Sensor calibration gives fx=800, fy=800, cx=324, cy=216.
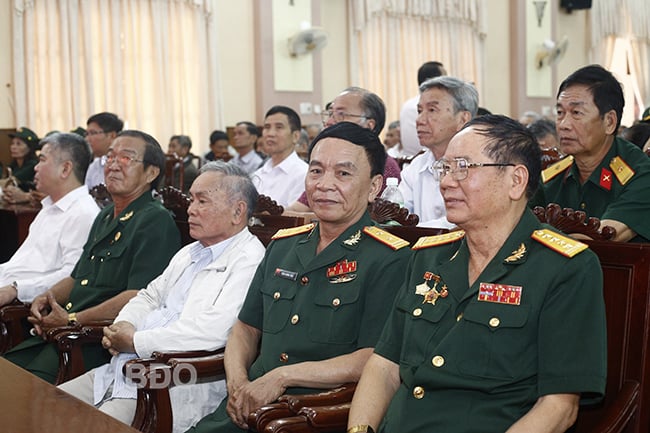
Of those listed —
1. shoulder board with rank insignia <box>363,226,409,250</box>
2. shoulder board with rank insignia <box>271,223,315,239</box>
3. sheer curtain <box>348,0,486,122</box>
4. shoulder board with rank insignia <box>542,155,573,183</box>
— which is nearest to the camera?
shoulder board with rank insignia <box>363,226,409,250</box>

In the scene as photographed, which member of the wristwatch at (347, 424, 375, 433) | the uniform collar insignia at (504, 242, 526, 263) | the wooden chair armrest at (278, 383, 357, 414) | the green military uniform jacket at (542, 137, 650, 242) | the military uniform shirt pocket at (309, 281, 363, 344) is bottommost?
the wristwatch at (347, 424, 375, 433)

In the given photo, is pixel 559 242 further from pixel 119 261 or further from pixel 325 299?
pixel 119 261

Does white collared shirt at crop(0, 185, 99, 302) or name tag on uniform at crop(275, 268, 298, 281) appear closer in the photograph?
name tag on uniform at crop(275, 268, 298, 281)

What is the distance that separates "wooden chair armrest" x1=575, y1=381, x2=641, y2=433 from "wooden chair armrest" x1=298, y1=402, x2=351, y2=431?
1.88 feet

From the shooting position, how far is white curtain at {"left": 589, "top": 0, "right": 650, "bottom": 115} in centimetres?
1384

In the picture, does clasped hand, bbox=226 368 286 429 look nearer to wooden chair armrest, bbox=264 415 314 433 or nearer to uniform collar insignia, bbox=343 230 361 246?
wooden chair armrest, bbox=264 415 314 433

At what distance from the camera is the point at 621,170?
2.73m

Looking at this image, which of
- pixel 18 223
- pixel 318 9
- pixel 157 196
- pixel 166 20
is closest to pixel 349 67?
pixel 318 9

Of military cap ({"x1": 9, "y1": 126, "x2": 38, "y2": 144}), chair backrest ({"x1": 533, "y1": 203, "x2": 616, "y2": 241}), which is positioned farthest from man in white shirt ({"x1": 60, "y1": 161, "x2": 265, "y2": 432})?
military cap ({"x1": 9, "y1": 126, "x2": 38, "y2": 144})

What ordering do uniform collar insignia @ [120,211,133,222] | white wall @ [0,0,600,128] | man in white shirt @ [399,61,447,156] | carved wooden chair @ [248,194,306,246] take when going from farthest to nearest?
white wall @ [0,0,600,128], man in white shirt @ [399,61,447,156], uniform collar insignia @ [120,211,133,222], carved wooden chair @ [248,194,306,246]

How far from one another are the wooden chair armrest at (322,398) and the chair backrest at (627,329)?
575mm

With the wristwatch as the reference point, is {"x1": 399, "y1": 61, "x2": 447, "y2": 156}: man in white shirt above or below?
above

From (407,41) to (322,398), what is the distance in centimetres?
995

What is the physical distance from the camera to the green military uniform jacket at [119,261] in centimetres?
314
